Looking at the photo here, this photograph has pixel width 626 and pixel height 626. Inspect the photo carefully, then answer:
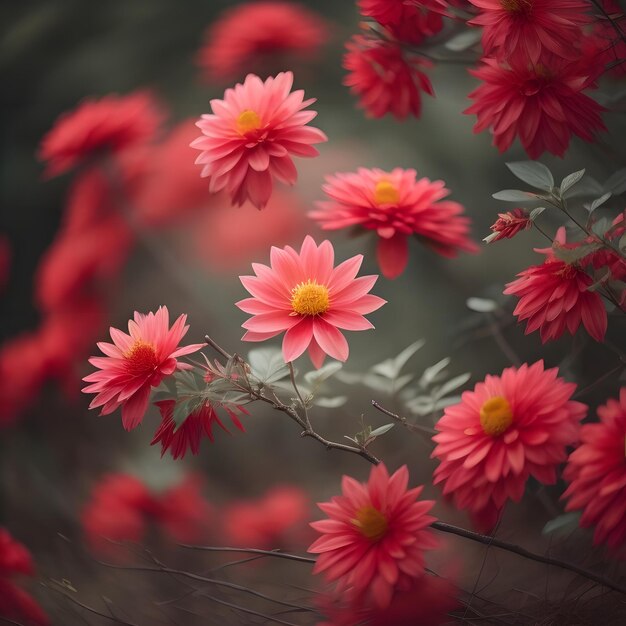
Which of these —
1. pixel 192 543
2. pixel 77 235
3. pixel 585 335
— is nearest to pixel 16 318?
pixel 77 235

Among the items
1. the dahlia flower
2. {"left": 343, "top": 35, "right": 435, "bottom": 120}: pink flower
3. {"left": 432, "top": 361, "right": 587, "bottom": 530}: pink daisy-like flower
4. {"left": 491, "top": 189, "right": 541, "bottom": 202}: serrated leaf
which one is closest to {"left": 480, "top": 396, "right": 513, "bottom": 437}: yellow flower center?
{"left": 432, "top": 361, "right": 587, "bottom": 530}: pink daisy-like flower

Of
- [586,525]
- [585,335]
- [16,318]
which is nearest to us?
[586,525]

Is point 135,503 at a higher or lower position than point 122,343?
lower

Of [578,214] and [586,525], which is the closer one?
[586,525]

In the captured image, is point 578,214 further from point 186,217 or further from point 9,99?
point 9,99

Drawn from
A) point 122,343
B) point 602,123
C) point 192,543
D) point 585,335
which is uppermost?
point 602,123

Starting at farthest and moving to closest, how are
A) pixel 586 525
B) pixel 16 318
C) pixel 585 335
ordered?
pixel 16 318 < pixel 585 335 < pixel 586 525

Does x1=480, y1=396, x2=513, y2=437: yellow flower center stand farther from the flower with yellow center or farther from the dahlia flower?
the dahlia flower
